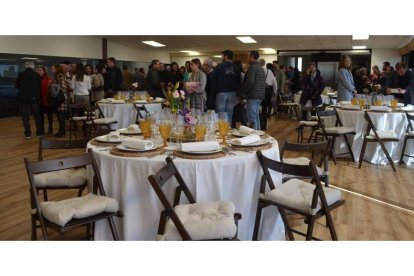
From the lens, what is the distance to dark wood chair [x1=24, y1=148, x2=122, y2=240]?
8.34 feet

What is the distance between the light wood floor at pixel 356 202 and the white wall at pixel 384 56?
15.2 m

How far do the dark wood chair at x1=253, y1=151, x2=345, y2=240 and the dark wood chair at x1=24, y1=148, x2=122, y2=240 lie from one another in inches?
41.4

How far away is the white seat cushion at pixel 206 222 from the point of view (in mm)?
2342

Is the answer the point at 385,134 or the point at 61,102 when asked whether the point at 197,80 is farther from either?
the point at 61,102

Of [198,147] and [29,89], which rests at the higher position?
[29,89]

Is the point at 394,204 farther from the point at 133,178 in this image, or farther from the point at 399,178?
the point at 133,178

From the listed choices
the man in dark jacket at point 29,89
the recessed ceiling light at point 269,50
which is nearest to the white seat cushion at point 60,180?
the man in dark jacket at point 29,89

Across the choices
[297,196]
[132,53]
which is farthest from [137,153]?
[132,53]

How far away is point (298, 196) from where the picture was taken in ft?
9.30

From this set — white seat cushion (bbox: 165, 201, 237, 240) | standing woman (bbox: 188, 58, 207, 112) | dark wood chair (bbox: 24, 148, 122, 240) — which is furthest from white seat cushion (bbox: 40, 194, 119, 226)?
standing woman (bbox: 188, 58, 207, 112)

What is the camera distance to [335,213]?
3.99 meters

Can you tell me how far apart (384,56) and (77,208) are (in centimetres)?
1971

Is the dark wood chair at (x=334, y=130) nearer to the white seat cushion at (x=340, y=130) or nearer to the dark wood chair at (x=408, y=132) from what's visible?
the white seat cushion at (x=340, y=130)
